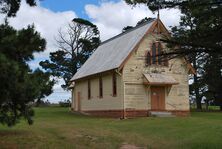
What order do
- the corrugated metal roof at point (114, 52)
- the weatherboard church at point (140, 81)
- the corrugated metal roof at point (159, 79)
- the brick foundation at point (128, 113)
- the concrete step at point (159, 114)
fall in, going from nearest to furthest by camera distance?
the brick foundation at point (128, 113), the corrugated metal roof at point (159, 79), the weatherboard church at point (140, 81), the concrete step at point (159, 114), the corrugated metal roof at point (114, 52)

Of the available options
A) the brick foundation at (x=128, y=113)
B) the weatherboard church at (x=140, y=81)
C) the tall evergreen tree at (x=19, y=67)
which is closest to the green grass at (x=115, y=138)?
the tall evergreen tree at (x=19, y=67)

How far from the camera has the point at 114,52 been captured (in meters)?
41.4

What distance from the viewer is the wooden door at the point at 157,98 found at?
37.6m

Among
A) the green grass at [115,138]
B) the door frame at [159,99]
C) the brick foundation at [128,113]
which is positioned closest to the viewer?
the green grass at [115,138]

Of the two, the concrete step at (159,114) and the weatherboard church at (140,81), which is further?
the concrete step at (159,114)

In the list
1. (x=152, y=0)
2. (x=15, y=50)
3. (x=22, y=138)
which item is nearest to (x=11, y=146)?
(x=22, y=138)

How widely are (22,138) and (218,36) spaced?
8560mm

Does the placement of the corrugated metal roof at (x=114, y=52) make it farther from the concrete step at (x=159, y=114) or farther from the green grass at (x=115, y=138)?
the green grass at (x=115, y=138)

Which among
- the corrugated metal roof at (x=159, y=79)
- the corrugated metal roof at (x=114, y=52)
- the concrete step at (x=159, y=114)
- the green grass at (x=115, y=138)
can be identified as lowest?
the green grass at (x=115, y=138)

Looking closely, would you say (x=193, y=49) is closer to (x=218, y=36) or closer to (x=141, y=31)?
(x=218, y=36)

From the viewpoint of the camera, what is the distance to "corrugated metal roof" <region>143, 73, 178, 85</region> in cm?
3650

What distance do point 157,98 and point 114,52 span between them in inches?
244

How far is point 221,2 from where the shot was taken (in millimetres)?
15914

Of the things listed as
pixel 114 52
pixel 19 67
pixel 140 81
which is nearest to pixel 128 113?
pixel 140 81
